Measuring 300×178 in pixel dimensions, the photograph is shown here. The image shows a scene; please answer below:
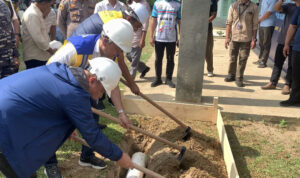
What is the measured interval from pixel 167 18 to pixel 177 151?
292cm

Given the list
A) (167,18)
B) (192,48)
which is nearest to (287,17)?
(192,48)

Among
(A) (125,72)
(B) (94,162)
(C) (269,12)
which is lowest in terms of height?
(B) (94,162)

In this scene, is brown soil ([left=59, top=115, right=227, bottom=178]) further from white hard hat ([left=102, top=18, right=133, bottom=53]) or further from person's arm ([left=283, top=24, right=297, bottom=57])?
person's arm ([left=283, top=24, right=297, bottom=57])

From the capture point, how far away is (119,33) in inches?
104

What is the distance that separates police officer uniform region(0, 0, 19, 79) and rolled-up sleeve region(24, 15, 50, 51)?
30 cm

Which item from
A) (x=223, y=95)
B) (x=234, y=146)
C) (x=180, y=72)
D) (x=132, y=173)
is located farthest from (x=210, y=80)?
(x=132, y=173)

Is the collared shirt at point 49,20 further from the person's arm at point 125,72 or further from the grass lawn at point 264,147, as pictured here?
the grass lawn at point 264,147

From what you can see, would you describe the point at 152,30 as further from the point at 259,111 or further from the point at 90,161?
the point at 90,161

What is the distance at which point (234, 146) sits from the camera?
397 centimetres

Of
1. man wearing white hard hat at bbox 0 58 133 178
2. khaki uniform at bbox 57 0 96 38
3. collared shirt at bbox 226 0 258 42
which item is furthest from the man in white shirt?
Answer: collared shirt at bbox 226 0 258 42

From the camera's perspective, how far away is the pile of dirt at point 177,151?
339cm

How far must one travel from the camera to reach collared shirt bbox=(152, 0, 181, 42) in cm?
544

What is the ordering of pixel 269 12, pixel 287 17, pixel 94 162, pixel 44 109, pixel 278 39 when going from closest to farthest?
pixel 44 109
pixel 94 162
pixel 287 17
pixel 278 39
pixel 269 12

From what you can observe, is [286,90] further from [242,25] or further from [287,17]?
[242,25]
